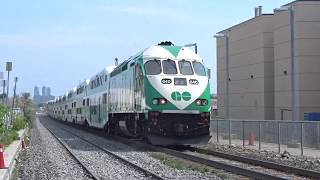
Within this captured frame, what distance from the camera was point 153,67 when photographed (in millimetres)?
21719

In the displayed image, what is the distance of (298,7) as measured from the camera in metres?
40.4

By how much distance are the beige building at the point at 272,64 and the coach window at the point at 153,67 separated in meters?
15.8

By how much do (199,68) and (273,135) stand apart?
4.36m

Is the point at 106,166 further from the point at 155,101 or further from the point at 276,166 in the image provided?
the point at 276,166

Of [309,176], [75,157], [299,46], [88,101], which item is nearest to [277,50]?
[299,46]

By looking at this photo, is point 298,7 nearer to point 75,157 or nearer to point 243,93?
point 243,93

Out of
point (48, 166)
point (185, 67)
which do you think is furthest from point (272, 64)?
point (48, 166)

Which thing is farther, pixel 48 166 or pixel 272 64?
pixel 272 64

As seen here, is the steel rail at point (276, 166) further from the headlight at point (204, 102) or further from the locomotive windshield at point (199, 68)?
the locomotive windshield at point (199, 68)

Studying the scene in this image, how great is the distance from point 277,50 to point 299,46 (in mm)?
3013

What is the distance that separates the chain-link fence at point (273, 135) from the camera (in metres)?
21.1

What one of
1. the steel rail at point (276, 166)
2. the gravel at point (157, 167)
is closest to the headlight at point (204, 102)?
the steel rail at point (276, 166)

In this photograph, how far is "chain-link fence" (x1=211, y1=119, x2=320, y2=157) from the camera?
21125mm

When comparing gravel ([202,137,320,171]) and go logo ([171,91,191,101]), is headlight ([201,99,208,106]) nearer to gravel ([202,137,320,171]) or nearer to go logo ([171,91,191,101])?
go logo ([171,91,191,101])
